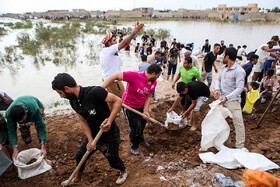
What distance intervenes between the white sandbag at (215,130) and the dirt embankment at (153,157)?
0.52 feet

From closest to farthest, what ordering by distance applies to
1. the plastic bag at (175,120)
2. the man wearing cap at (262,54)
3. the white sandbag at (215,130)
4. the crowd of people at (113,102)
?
the crowd of people at (113,102) < the white sandbag at (215,130) < the plastic bag at (175,120) < the man wearing cap at (262,54)

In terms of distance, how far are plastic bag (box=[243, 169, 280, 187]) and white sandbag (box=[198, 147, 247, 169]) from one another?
32.6 inches

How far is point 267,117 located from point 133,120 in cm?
348

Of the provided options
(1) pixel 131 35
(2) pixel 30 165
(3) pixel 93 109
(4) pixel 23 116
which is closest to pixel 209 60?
(1) pixel 131 35

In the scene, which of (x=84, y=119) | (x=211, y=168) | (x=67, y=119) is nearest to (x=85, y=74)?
(x=67, y=119)

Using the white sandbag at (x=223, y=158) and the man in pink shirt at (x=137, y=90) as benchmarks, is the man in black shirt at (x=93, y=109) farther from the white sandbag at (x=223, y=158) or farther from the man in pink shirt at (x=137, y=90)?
the white sandbag at (x=223, y=158)

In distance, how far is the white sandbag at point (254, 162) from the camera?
84.9 inches

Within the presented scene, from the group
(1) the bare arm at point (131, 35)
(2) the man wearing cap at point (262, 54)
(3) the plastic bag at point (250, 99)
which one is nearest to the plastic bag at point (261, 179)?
(1) the bare arm at point (131, 35)

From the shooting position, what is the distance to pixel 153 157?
3041 mm

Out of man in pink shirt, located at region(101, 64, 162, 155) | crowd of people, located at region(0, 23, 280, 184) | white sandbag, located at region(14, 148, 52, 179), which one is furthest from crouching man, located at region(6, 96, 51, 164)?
man in pink shirt, located at region(101, 64, 162, 155)

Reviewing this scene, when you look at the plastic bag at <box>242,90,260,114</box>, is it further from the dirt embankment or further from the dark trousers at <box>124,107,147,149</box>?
the dark trousers at <box>124,107,147,149</box>

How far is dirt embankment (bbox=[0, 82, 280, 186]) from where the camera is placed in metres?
2.24

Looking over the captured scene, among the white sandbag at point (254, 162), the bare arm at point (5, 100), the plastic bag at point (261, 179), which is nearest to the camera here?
the plastic bag at point (261, 179)

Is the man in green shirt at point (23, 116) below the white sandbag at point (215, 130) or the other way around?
the other way around
